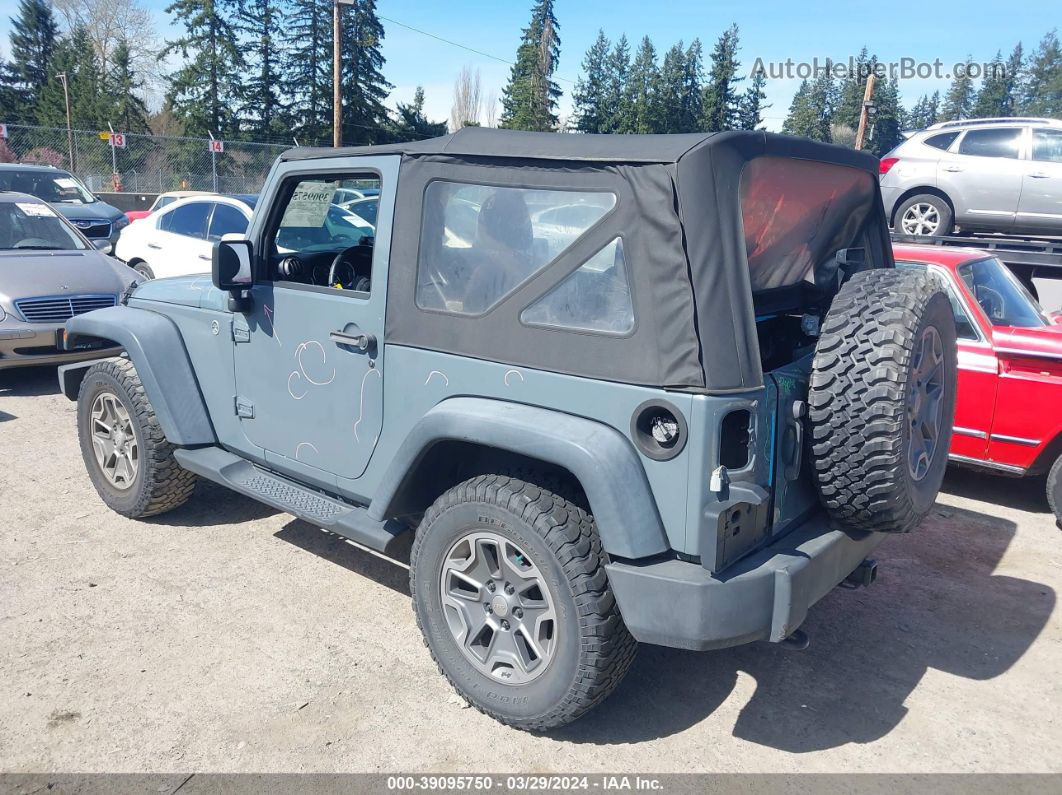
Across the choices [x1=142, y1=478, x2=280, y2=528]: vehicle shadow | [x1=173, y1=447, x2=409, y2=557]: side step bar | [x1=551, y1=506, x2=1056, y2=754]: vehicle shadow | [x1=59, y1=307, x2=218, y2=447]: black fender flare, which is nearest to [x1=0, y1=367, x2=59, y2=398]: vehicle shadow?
[x1=142, y1=478, x2=280, y2=528]: vehicle shadow

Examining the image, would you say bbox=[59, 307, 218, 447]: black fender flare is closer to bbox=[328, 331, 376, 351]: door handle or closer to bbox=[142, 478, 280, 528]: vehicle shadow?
bbox=[142, 478, 280, 528]: vehicle shadow

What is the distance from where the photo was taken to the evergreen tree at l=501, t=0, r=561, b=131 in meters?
50.2

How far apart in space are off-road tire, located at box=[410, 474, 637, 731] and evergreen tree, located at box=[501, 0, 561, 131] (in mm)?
48180

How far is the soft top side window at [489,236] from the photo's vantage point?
3.04m

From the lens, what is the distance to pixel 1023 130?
9.83 m

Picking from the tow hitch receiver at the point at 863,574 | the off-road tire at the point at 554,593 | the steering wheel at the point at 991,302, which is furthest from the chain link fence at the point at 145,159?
the tow hitch receiver at the point at 863,574

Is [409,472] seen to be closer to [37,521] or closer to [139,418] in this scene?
[139,418]

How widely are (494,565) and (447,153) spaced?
158 cm

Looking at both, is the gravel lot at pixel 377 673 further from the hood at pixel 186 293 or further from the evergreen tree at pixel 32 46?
the evergreen tree at pixel 32 46

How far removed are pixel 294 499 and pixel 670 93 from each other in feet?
176

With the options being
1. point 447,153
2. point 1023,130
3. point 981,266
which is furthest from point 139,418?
point 1023,130

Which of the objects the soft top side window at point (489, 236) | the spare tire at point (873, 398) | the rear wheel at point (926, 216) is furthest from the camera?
the rear wheel at point (926, 216)

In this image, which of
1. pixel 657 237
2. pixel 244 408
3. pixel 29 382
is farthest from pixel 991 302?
pixel 29 382

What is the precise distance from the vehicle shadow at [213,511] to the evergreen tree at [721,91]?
5158 cm
